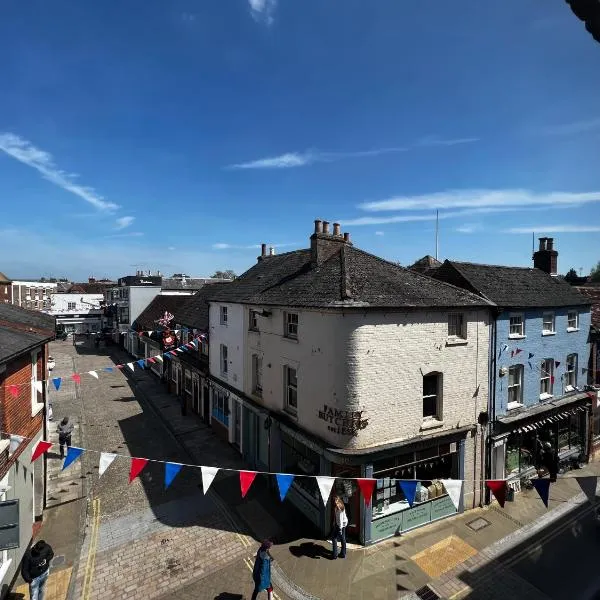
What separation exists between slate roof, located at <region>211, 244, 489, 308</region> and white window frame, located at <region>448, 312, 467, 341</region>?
57 centimetres

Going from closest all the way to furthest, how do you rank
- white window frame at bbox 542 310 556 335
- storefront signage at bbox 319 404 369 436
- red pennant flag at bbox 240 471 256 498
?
red pennant flag at bbox 240 471 256 498
storefront signage at bbox 319 404 369 436
white window frame at bbox 542 310 556 335

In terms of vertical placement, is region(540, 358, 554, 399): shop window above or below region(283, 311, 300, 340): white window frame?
below

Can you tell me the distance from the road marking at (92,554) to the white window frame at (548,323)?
61.2 ft

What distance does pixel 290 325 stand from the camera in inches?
560

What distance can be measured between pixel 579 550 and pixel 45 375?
1945 cm

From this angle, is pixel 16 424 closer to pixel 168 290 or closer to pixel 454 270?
pixel 454 270

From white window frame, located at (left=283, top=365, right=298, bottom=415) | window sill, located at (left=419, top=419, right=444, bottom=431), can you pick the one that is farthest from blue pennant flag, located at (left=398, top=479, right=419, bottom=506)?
white window frame, located at (left=283, top=365, right=298, bottom=415)

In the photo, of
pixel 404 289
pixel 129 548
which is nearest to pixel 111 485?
pixel 129 548

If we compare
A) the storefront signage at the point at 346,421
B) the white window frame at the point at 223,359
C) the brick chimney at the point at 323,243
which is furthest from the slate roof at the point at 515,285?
the white window frame at the point at 223,359

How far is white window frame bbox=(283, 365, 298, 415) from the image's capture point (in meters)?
14.0

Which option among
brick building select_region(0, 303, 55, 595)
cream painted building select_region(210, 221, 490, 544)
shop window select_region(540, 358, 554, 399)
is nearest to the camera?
brick building select_region(0, 303, 55, 595)

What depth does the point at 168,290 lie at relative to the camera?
2002 inches

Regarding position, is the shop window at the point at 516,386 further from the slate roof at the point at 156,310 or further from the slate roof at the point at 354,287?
the slate roof at the point at 156,310

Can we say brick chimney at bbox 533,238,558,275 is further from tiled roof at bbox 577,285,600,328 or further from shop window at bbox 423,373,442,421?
shop window at bbox 423,373,442,421
